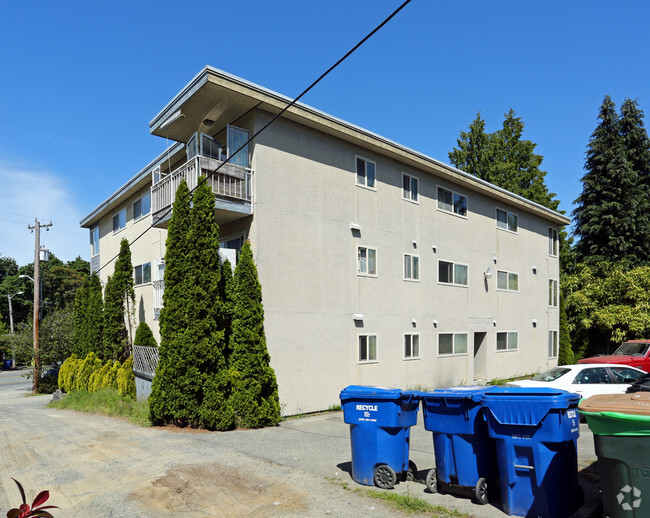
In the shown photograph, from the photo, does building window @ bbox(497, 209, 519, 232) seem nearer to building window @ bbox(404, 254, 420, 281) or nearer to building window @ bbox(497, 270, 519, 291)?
building window @ bbox(497, 270, 519, 291)

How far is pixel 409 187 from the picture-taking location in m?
17.2

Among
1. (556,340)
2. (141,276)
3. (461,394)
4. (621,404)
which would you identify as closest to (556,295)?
(556,340)

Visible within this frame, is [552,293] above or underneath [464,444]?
above

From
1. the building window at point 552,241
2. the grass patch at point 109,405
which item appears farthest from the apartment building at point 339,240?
the building window at point 552,241

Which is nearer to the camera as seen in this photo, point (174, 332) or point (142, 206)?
point (174, 332)

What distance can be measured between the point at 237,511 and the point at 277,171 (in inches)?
356

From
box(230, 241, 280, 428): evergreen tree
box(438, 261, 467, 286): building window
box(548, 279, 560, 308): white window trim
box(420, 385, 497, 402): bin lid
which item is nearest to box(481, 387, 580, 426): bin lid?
box(420, 385, 497, 402): bin lid

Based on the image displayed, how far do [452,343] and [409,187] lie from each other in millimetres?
6121

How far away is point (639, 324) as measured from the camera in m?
23.7

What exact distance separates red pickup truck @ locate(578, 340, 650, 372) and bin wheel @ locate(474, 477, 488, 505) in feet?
35.4

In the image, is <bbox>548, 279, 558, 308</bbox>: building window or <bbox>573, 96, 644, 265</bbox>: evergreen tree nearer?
<bbox>548, 279, 558, 308</bbox>: building window

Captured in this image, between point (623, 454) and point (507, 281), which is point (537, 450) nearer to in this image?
point (623, 454)

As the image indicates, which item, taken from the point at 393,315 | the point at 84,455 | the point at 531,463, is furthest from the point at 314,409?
the point at 531,463

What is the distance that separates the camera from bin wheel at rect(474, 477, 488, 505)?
230 inches
